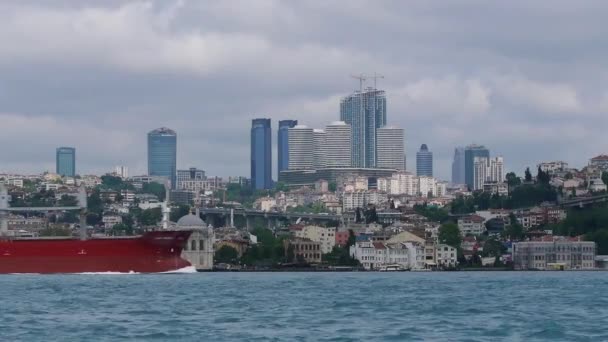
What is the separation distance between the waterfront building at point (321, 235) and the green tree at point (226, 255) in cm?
1559

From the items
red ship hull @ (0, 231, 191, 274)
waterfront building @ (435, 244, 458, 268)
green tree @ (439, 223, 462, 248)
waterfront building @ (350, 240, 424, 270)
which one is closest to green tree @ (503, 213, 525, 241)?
green tree @ (439, 223, 462, 248)

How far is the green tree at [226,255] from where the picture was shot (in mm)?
141500

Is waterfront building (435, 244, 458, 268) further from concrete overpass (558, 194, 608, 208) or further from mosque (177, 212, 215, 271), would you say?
concrete overpass (558, 194, 608, 208)

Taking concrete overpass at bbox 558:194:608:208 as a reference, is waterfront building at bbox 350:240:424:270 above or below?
below

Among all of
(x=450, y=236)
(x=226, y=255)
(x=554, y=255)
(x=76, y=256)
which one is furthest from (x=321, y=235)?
(x=76, y=256)

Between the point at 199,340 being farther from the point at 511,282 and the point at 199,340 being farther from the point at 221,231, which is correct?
the point at 221,231

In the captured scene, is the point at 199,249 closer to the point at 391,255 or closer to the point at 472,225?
the point at 391,255

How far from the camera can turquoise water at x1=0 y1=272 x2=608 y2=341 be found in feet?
155

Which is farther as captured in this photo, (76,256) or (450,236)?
(450,236)

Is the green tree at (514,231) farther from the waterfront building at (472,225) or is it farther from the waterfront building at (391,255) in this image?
the waterfront building at (391,255)

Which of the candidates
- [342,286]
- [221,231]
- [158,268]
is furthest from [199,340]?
[221,231]

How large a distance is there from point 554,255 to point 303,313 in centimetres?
8618

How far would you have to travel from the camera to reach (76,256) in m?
105

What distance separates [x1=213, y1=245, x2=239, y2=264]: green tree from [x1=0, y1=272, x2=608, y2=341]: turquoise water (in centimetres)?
6130
